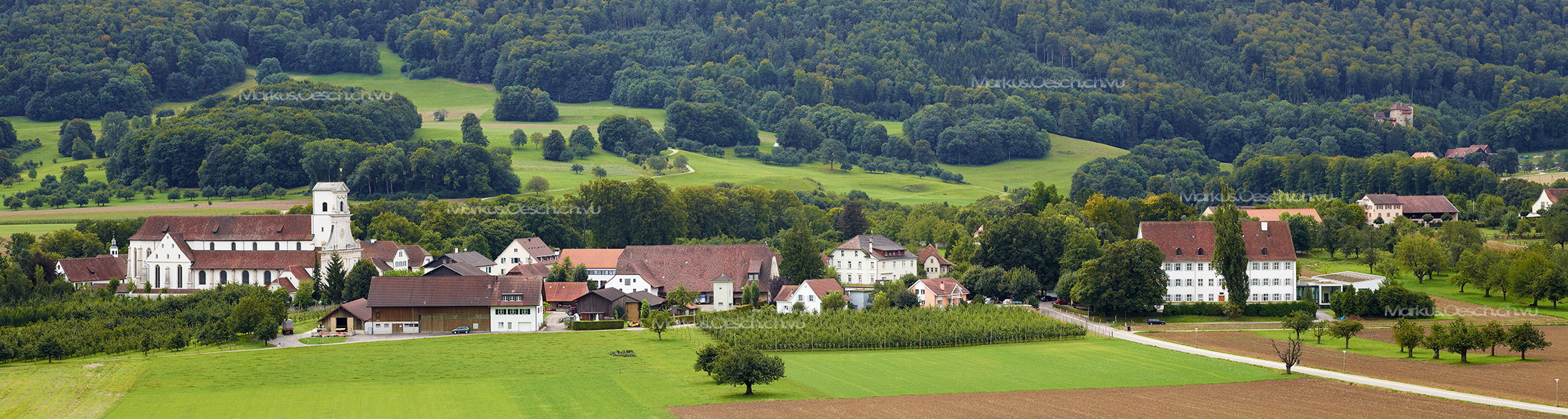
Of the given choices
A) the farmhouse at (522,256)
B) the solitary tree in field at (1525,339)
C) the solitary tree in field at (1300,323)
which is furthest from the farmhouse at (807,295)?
the solitary tree in field at (1525,339)

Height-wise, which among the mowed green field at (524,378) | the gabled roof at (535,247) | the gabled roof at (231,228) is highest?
the gabled roof at (231,228)

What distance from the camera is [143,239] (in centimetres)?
8619

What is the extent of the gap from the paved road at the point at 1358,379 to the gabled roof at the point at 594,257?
3674 centimetres

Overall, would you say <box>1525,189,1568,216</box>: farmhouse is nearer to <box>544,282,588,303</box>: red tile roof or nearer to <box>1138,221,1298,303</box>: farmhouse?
<box>1138,221,1298,303</box>: farmhouse

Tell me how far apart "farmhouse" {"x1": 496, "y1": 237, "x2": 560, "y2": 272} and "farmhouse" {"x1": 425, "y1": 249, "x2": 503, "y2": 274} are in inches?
53.8

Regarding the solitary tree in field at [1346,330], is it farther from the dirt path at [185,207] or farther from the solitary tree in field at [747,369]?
the dirt path at [185,207]

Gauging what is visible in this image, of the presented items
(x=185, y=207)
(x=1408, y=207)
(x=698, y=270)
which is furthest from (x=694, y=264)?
(x=1408, y=207)

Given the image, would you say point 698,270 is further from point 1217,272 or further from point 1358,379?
point 1358,379

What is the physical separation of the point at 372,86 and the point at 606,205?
102694 mm

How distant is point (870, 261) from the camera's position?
88.1m

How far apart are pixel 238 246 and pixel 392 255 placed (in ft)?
32.7

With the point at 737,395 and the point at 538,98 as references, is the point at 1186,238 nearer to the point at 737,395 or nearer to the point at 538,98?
the point at 737,395

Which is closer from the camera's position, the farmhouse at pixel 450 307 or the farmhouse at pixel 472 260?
the farmhouse at pixel 450 307

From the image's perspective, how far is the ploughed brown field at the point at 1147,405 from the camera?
41.8m
